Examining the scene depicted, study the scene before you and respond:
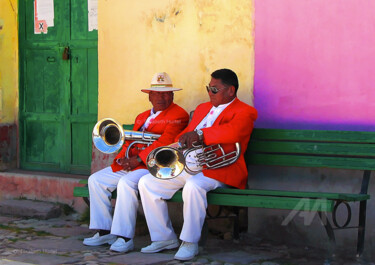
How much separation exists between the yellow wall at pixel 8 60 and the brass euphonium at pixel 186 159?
3.44 m

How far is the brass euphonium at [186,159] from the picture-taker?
605 cm

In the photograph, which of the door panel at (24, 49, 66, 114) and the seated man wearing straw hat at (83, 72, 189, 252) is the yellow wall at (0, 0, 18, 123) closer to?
the door panel at (24, 49, 66, 114)

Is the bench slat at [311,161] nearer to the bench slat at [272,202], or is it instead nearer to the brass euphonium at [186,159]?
the brass euphonium at [186,159]

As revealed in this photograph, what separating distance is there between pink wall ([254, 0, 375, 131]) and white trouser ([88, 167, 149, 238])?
1.24 meters

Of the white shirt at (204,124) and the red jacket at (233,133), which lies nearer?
the red jacket at (233,133)

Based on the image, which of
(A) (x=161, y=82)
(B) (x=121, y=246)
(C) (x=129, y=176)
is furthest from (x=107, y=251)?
(A) (x=161, y=82)

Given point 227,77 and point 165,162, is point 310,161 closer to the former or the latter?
point 227,77

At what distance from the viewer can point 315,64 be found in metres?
6.44

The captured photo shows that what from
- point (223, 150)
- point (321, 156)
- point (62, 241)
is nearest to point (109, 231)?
point (62, 241)

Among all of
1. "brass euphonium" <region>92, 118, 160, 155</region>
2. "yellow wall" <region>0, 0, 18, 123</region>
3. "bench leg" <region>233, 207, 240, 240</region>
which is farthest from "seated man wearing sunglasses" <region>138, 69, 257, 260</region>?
"yellow wall" <region>0, 0, 18, 123</region>

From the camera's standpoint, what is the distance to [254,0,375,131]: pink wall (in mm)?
6191

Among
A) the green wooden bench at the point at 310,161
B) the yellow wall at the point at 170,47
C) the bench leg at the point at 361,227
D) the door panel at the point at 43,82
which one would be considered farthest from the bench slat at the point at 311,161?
the door panel at the point at 43,82

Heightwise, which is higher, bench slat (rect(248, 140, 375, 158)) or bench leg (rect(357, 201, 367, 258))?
bench slat (rect(248, 140, 375, 158))

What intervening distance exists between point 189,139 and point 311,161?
3.26ft
